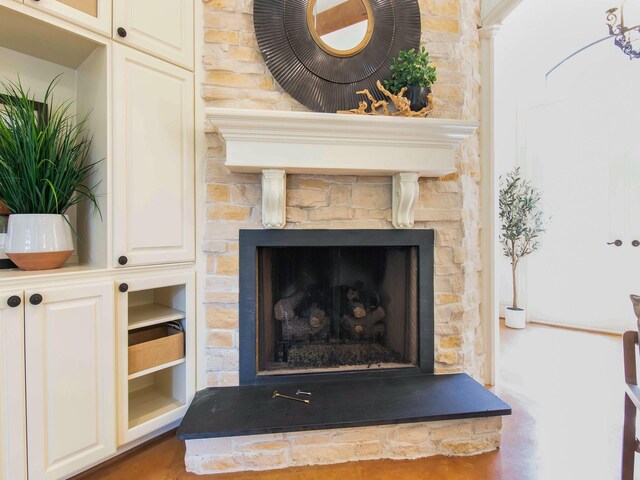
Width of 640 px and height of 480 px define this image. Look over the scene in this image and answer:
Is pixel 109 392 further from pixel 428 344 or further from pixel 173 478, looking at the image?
pixel 428 344

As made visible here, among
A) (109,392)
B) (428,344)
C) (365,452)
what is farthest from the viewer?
(428,344)

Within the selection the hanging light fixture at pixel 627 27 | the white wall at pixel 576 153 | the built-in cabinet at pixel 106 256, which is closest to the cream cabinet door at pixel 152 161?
the built-in cabinet at pixel 106 256

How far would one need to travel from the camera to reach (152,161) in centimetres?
142

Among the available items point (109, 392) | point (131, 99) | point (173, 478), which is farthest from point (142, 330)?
point (131, 99)

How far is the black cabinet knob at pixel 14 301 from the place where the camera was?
3.47ft

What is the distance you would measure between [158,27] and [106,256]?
1.03 metres

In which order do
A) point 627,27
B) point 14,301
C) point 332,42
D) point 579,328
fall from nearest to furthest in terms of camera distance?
point 14,301, point 332,42, point 627,27, point 579,328

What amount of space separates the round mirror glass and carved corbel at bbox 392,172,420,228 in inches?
27.5

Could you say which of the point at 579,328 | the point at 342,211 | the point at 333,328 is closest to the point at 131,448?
the point at 333,328

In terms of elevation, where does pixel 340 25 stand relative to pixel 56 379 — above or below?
above

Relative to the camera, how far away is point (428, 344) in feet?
5.65

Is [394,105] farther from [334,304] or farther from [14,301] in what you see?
[14,301]

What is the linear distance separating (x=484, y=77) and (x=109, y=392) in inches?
103

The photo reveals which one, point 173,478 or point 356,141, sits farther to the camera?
point 356,141
